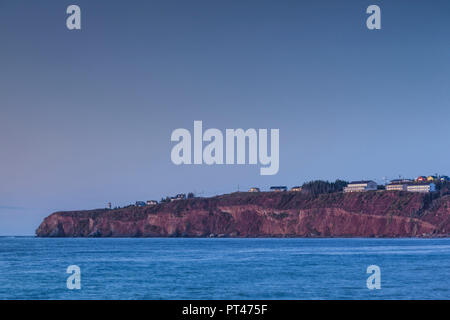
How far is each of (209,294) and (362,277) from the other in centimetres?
1292

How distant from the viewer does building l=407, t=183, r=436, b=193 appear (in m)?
161

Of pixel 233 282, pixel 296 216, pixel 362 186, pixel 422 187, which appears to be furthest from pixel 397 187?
pixel 233 282

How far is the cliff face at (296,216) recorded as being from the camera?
14712 cm

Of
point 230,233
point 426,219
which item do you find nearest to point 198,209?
point 230,233

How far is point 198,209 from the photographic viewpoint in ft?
581

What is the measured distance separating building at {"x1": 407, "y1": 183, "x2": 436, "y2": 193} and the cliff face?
9.79 meters

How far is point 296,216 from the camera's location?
163 meters

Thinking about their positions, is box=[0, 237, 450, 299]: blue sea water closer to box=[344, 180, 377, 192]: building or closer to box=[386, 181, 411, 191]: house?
box=[386, 181, 411, 191]: house

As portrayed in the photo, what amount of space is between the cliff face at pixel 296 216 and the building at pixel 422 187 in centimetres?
979

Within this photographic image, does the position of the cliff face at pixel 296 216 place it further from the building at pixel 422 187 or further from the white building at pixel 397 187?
the building at pixel 422 187

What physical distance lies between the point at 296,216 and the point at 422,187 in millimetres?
34475

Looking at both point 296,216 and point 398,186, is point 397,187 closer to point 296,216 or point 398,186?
point 398,186

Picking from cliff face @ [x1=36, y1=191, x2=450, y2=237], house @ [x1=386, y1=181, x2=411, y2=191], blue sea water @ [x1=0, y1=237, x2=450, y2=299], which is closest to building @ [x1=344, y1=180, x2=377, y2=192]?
house @ [x1=386, y1=181, x2=411, y2=191]
